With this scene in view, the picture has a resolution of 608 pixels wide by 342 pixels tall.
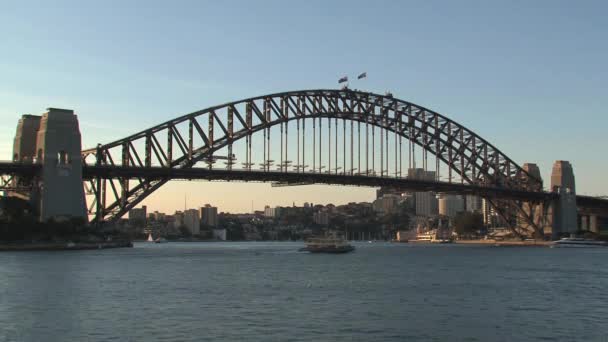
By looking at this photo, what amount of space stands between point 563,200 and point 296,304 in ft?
315

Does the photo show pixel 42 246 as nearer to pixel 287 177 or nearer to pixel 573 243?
pixel 287 177

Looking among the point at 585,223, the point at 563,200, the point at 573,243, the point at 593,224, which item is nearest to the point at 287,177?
the point at 573,243

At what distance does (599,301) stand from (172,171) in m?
56.0

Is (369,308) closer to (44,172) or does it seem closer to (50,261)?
(50,261)

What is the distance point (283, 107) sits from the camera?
99.9 meters

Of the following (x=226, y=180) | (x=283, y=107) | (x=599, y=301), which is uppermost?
(x=283, y=107)

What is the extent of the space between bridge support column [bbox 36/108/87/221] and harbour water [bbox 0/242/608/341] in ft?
75.0

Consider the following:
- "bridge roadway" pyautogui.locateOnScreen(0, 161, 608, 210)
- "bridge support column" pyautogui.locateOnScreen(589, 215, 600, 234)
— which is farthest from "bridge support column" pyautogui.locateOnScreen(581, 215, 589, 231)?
"bridge roadway" pyautogui.locateOnScreen(0, 161, 608, 210)

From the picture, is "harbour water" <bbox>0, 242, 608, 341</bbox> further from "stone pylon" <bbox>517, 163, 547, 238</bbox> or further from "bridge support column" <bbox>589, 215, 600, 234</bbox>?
"bridge support column" <bbox>589, 215, 600, 234</bbox>

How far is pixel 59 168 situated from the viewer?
80.8 meters

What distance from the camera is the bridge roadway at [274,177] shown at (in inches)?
3317

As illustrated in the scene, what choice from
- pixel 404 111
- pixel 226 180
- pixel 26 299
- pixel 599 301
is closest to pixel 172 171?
pixel 226 180

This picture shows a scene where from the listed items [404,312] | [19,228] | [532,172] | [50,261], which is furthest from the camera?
[532,172]

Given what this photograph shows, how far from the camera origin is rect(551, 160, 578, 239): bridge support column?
123 m
